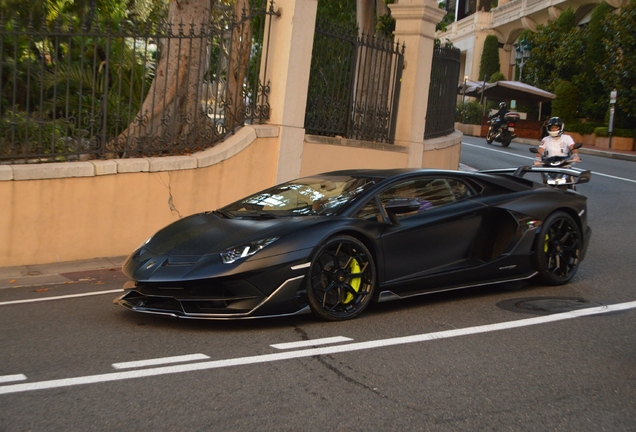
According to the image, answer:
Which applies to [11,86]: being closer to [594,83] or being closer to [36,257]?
[36,257]

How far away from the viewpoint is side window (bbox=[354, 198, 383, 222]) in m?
6.80

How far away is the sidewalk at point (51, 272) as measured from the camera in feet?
27.4

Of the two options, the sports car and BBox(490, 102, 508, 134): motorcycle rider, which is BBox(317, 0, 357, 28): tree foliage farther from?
the sports car

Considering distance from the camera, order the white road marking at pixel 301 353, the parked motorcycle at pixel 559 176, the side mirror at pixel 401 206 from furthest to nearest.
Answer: the parked motorcycle at pixel 559 176, the side mirror at pixel 401 206, the white road marking at pixel 301 353

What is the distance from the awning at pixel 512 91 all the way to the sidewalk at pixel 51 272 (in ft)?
106

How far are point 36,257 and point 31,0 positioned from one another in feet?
29.8

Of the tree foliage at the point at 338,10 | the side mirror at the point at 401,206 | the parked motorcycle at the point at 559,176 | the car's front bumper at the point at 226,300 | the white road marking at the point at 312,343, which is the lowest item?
the white road marking at the point at 312,343

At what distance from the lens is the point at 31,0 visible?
16.3 m

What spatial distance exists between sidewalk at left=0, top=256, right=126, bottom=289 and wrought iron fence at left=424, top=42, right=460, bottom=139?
7.66m

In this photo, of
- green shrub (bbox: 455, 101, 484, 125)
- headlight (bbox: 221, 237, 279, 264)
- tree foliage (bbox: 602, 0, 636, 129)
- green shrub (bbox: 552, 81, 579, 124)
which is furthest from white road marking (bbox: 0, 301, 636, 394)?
green shrub (bbox: 455, 101, 484, 125)

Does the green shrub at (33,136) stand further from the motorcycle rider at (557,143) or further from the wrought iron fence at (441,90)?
the wrought iron fence at (441,90)

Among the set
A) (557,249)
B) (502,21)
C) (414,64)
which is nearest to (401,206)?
(557,249)

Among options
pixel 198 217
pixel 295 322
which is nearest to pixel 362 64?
pixel 198 217

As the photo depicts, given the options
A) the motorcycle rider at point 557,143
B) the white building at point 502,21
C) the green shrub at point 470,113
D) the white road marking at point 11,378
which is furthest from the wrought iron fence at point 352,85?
the green shrub at point 470,113
